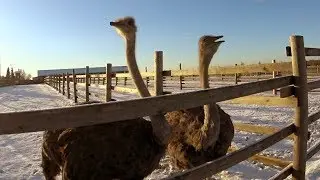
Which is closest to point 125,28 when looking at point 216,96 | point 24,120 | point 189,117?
point 216,96

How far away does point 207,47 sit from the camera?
147 inches

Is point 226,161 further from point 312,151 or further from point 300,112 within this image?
point 312,151

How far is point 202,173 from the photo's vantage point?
250cm

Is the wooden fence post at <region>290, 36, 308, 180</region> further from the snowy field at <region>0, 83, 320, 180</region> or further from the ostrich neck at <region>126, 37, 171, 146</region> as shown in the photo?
the ostrich neck at <region>126, 37, 171, 146</region>

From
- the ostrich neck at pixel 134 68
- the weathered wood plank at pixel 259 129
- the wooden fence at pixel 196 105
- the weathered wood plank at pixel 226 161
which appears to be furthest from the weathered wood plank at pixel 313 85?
the ostrich neck at pixel 134 68

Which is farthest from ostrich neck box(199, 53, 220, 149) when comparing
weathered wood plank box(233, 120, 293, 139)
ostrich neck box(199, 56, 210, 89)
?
weathered wood plank box(233, 120, 293, 139)

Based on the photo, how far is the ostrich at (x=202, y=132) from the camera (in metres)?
3.51

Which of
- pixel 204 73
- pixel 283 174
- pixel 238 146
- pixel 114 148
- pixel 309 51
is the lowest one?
pixel 238 146

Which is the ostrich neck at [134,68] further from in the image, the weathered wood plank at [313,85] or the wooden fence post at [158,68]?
the weathered wood plank at [313,85]

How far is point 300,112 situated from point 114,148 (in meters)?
1.75

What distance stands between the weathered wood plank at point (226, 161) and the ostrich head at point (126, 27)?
3.83 feet

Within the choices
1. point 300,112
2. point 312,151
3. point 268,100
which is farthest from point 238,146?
point 300,112

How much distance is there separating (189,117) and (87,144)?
62.0 inches

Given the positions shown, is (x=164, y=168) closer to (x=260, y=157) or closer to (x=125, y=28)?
(x=260, y=157)
